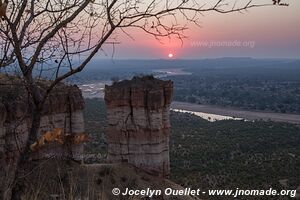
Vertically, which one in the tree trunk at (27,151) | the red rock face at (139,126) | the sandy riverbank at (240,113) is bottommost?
the sandy riverbank at (240,113)

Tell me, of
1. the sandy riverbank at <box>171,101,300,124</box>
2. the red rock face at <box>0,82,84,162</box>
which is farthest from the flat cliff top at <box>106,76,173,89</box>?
the sandy riverbank at <box>171,101,300,124</box>

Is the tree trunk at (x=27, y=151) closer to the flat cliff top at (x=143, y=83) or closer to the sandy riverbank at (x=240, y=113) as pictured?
the flat cliff top at (x=143, y=83)

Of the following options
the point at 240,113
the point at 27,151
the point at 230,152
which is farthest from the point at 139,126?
the point at 240,113

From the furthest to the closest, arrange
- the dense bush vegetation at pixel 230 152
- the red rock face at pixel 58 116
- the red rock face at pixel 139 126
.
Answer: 1. the dense bush vegetation at pixel 230 152
2. the red rock face at pixel 139 126
3. the red rock face at pixel 58 116

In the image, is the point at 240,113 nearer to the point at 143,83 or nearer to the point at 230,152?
the point at 230,152

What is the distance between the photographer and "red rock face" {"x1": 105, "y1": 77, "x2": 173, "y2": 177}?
2483 centimetres

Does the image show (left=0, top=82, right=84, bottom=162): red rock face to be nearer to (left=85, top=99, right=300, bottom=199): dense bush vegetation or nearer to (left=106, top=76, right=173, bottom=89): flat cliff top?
(left=106, top=76, right=173, bottom=89): flat cliff top

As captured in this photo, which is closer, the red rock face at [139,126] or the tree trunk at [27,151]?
the tree trunk at [27,151]

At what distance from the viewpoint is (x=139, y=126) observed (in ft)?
81.8

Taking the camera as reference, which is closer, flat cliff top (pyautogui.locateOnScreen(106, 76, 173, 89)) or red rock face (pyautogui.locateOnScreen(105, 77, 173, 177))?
red rock face (pyautogui.locateOnScreen(105, 77, 173, 177))

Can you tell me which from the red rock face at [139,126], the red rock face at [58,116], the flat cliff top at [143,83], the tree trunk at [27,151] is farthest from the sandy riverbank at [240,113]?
the tree trunk at [27,151]

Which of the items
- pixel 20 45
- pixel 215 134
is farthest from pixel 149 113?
pixel 215 134

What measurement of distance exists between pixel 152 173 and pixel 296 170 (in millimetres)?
21221

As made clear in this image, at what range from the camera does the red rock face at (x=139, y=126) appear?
24828 millimetres
